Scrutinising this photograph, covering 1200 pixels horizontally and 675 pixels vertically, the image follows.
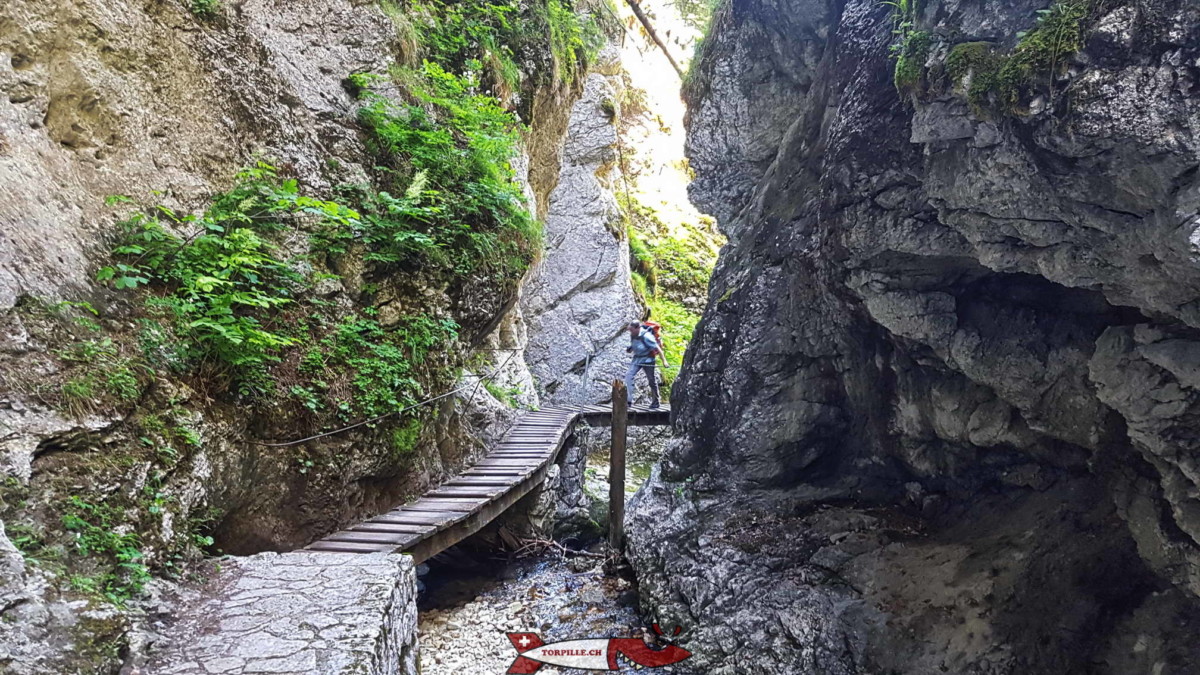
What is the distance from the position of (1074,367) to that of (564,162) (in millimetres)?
16734

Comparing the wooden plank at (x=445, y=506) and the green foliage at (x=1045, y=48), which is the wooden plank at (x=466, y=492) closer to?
the wooden plank at (x=445, y=506)

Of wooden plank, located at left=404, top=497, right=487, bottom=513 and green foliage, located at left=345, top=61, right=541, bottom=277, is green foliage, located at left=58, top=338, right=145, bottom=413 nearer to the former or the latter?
green foliage, located at left=345, top=61, right=541, bottom=277

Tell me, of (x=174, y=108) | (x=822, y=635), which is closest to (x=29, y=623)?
(x=174, y=108)

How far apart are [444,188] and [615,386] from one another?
14.9 ft

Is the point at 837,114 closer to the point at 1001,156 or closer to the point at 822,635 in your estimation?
the point at 1001,156

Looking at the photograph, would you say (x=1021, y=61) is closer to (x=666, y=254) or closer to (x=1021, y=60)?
(x=1021, y=60)

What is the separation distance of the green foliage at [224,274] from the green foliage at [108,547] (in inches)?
59.2

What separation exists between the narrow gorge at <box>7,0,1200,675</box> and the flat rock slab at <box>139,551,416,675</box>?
0.03 metres

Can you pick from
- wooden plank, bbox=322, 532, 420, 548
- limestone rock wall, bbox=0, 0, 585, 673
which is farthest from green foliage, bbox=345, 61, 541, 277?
wooden plank, bbox=322, 532, 420, 548

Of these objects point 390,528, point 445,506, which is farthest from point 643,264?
point 390,528

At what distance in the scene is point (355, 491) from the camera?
6418mm

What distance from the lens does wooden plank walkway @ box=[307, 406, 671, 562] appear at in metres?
5.86

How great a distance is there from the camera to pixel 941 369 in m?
6.85

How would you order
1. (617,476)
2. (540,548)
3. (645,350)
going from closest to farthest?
(540,548) < (617,476) < (645,350)
